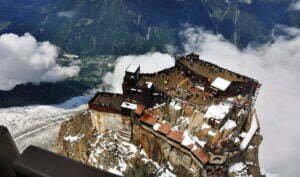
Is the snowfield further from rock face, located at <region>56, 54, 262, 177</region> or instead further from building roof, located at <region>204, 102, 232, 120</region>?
building roof, located at <region>204, 102, 232, 120</region>

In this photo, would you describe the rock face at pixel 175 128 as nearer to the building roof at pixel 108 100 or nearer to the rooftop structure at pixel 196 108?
the rooftop structure at pixel 196 108

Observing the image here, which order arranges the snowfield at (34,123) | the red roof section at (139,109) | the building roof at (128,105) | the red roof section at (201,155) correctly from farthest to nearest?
1. the snowfield at (34,123)
2. the building roof at (128,105)
3. the red roof section at (139,109)
4. the red roof section at (201,155)

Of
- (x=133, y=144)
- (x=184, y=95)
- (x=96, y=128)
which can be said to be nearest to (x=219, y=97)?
(x=184, y=95)

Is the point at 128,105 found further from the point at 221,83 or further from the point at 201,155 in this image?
the point at 221,83

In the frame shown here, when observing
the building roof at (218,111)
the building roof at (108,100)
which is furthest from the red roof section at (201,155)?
the building roof at (108,100)

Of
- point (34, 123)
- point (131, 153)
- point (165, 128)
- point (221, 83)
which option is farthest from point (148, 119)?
point (34, 123)

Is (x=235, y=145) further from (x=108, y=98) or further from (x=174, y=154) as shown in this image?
(x=108, y=98)

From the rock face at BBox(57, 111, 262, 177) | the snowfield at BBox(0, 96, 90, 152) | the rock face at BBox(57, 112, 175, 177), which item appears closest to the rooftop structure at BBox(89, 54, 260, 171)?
the rock face at BBox(57, 111, 262, 177)
